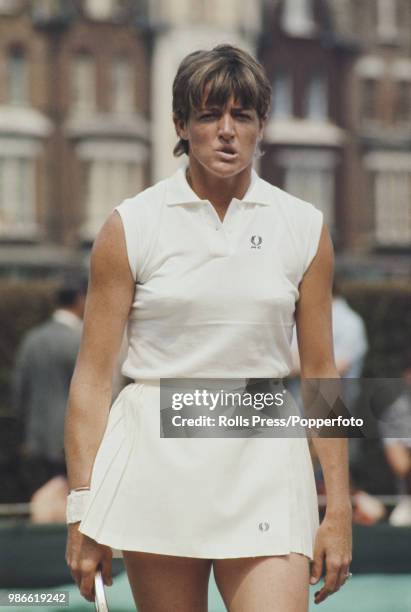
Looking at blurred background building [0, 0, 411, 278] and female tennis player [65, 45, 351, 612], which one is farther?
blurred background building [0, 0, 411, 278]

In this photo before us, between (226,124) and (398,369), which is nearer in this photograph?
(226,124)

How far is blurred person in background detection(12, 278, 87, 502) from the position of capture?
24.6 ft

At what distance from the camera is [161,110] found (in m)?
30.2

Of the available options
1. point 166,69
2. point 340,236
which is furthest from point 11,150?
point 340,236

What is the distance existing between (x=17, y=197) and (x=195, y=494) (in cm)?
2810

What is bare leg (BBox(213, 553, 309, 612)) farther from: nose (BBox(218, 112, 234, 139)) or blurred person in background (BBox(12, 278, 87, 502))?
blurred person in background (BBox(12, 278, 87, 502))

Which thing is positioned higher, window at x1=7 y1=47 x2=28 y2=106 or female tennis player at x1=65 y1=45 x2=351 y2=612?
window at x1=7 y1=47 x2=28 y2=106

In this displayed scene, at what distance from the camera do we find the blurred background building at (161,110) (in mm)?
29641

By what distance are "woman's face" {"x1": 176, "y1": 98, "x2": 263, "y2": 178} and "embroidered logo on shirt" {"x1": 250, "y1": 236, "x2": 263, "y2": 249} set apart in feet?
0.42

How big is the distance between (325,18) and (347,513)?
2943 cm

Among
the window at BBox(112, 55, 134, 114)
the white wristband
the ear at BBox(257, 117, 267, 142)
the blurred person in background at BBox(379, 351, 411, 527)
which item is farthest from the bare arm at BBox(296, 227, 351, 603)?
the window at BBox(112, 55, 134, 114)

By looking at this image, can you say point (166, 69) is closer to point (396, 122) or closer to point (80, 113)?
point (80, 113)

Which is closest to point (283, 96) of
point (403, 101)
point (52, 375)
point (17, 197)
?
point (403, 101)

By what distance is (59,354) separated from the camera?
295 inches
